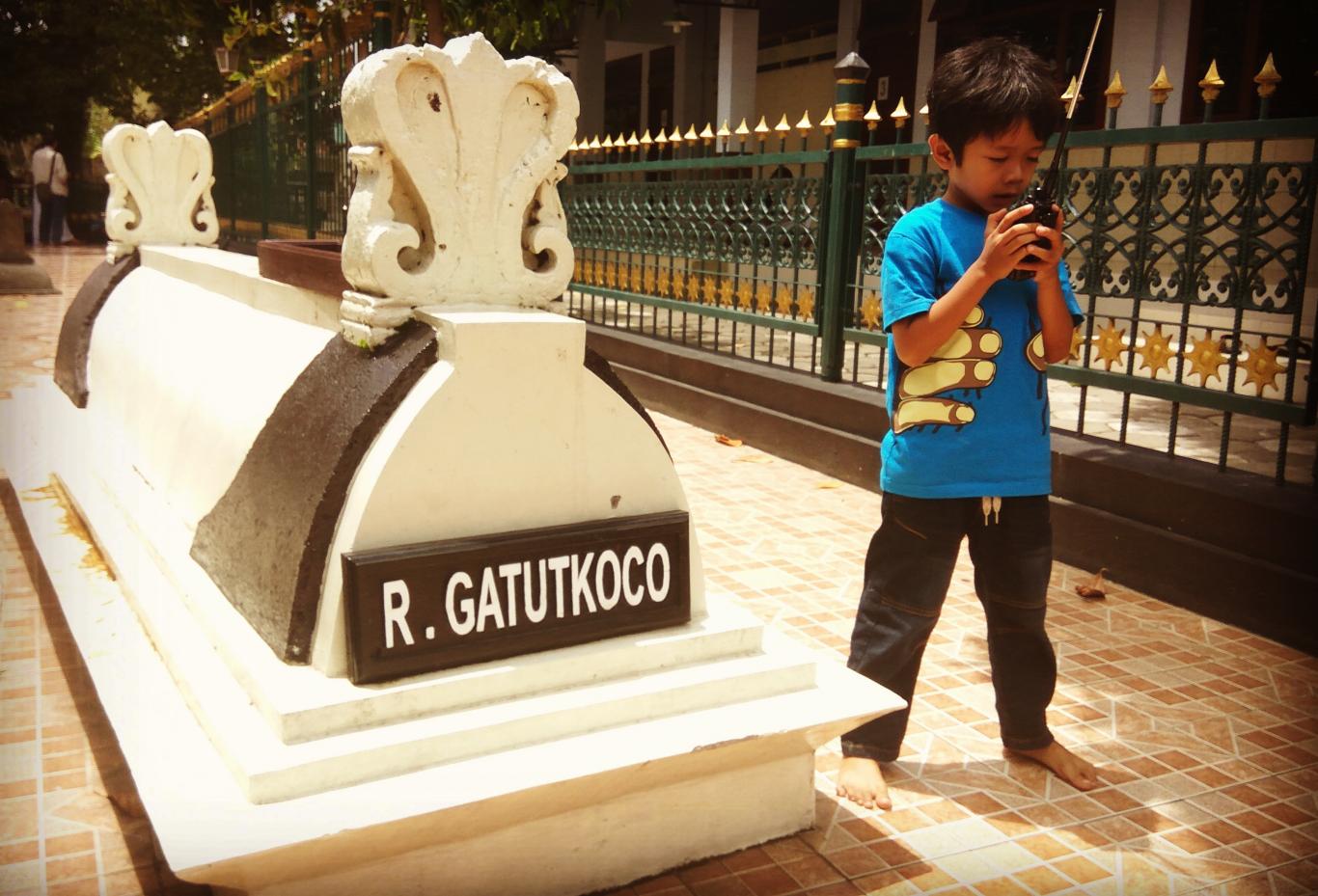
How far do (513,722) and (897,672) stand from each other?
3.50ft

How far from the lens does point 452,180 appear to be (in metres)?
2.01

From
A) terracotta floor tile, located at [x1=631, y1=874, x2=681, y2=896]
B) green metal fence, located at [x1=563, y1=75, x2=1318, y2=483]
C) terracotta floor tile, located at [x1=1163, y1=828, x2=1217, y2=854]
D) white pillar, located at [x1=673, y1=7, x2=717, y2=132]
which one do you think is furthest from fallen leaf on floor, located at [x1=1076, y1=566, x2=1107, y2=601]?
white pillar, located at [x1=673, y1=7, x2=717, y2=132]

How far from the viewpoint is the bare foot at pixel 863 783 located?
2.48m

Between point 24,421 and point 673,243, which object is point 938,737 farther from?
point 673,243

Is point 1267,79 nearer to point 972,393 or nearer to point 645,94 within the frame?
point 972,393

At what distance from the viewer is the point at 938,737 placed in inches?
112

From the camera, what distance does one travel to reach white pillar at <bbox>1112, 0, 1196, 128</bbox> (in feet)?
32.0

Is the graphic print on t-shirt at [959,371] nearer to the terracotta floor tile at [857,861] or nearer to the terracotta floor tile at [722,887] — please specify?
the terracotta floor tile at [857,861]

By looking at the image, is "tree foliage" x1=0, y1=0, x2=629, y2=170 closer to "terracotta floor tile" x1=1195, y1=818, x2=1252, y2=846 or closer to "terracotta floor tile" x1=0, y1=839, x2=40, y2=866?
"terracotta floor tile" x1=0, y1=839, x2=40, y2=866

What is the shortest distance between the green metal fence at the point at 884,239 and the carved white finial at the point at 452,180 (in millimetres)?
272

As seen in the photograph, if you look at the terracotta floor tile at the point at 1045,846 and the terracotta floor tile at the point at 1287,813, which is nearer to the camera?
the terracotta floor tile at the point at 1045,846

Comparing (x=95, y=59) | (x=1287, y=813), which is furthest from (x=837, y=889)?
(x=95, y=59)

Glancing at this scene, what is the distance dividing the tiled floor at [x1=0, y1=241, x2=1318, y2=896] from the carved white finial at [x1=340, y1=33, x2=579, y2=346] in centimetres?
122

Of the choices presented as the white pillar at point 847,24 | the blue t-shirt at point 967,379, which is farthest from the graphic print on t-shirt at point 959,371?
the white pillar at point 847,24
